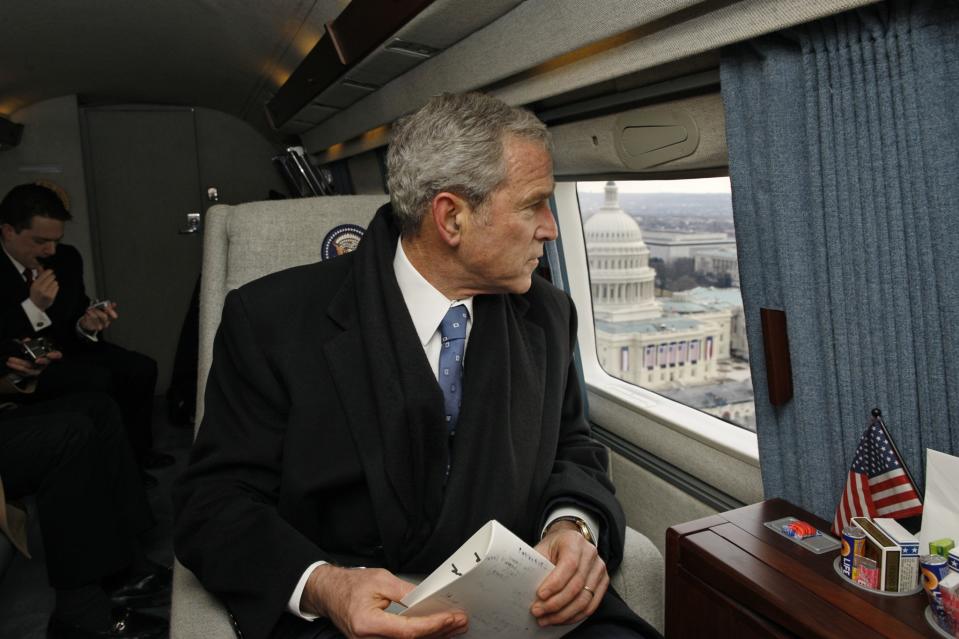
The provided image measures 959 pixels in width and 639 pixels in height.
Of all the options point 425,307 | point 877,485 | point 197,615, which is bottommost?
point 197,615

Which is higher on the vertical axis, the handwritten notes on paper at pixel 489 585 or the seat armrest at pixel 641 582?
the handwritten notes on paper at pixel 489 585

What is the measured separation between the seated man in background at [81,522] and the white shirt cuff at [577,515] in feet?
6.69

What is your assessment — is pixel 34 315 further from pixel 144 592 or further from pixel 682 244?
pixel 682 244

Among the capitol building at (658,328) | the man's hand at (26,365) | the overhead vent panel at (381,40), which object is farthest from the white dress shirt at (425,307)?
the man's hand at (26,365)

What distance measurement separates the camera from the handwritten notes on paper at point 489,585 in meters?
1.17

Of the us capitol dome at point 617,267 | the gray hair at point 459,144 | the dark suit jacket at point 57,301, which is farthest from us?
the dark suit jacket at point 57,301

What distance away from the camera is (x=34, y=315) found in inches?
157

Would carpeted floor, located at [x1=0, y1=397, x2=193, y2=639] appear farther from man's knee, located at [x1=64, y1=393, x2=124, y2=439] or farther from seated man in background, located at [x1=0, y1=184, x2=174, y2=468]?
seated man in background, located at [x1=0, y1=184, x2=174, y2=468]

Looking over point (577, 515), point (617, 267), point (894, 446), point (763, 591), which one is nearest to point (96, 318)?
point (617, 267)

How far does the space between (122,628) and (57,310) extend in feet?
7.34

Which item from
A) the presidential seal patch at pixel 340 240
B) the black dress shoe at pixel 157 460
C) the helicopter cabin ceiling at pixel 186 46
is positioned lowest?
the black dress shoe at pixel 157 460

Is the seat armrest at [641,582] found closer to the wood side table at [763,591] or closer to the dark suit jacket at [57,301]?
the wood side table at [763,591]

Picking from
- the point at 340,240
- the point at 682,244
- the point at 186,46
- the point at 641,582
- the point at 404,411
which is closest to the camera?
the point at 404,411

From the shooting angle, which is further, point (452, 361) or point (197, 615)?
point (452, 361)
